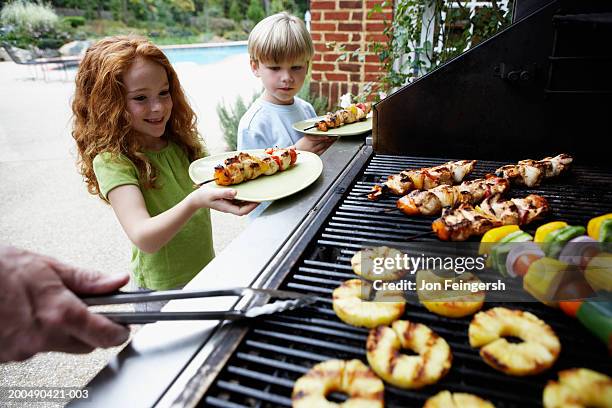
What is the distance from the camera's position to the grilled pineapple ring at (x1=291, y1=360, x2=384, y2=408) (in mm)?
944

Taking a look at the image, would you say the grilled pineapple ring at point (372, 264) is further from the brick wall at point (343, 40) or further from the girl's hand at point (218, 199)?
the brick wall at point (343, 40)

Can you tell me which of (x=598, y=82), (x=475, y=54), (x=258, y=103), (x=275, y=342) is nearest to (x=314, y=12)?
(x=258, y=103)

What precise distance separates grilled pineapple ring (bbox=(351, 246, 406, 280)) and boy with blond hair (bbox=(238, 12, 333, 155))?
1721 millimetres

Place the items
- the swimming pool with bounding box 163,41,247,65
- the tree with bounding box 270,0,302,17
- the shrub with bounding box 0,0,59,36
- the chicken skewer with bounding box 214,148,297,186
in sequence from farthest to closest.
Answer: the tree with bounding box 270,0,302,17 → the swimming pool with bounding box 163,41,247,65 → the shrub with bounding box 0,0,59,36 → the chicken skewer with bounding box 214,148,297,186

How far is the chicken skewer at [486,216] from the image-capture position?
1.69 meters

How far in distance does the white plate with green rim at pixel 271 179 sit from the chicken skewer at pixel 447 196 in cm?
52

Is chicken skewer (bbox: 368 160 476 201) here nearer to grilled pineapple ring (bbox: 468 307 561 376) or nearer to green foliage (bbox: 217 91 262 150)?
grilled pineapple ring (bbox: 468 307 561 376)

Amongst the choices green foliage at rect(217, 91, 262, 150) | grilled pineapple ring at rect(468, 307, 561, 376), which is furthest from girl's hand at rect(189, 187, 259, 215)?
green foliage at rect(217, 91, 262, 150)

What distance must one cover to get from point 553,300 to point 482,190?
88 cm

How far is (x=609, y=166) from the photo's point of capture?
2.40 meters

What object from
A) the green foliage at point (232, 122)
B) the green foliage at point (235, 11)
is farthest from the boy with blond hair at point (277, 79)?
the green foliage at point (235, 11)

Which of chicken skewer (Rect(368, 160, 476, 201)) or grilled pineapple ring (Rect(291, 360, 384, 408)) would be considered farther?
chicken skewer (Rect(368, 160, 476, 201))

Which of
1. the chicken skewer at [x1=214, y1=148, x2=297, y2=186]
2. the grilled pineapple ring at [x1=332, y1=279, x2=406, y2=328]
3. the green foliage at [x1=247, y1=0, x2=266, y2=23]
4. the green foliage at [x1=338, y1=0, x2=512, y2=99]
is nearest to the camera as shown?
the grilled pineapple ring at [x1=332, y1=279, x2=406, y2=328]

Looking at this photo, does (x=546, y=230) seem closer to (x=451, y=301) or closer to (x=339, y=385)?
(x=451, y=301)
